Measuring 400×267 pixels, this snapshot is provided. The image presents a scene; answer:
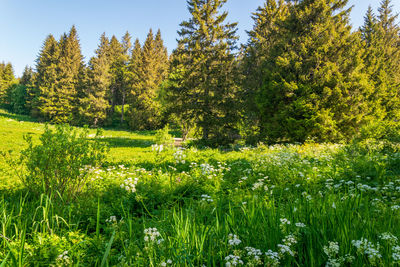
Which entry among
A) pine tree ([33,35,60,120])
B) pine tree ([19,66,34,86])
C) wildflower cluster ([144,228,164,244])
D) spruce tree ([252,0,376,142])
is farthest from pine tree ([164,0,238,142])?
pine tree ([19,66,34,86])

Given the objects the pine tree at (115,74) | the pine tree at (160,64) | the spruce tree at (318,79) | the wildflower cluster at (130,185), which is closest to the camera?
the wildflower cluster at (130,185)

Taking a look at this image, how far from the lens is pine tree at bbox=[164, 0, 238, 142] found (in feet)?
47.8

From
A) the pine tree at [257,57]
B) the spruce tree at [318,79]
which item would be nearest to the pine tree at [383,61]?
the spruce tree at [318,79]

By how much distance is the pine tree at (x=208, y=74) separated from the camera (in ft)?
47.8

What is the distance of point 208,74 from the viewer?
1508 centimetres

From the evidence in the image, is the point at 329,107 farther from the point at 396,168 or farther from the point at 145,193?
the point at 145,193

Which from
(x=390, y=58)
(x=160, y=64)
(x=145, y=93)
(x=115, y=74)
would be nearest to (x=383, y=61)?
(x=390, y=58)

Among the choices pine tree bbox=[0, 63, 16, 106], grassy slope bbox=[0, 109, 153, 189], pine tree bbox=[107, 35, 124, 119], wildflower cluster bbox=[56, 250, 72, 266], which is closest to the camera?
wildflower cluster bbox=[56, 250, 72, 266]

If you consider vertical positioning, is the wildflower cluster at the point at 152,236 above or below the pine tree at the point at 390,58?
below

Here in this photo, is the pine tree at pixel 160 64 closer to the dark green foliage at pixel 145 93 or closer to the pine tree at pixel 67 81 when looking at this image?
the dark green foliage at pixel 145 93

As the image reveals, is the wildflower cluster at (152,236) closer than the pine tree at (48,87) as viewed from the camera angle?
Yes

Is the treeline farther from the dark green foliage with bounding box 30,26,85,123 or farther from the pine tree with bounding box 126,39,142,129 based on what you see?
the dark green foliage with bounding box 30,26,85,123

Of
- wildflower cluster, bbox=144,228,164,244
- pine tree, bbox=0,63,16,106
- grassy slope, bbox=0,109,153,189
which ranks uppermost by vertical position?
pine tree, bbox=0,63,16,106

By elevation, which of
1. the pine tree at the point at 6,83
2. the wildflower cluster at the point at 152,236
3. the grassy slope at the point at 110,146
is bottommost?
the grassy slope at the point at 110,146
